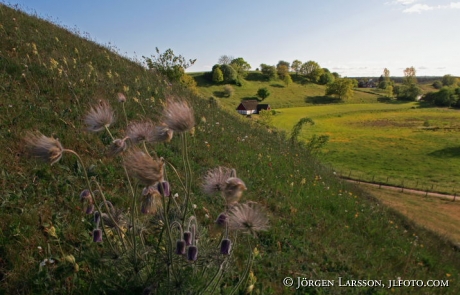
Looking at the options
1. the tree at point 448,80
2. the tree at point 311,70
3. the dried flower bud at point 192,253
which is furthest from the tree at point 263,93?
the tree at point 448,80

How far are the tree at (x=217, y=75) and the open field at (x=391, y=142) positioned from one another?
2776cm

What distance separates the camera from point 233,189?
6.46ft

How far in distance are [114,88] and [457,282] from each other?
10122 mm

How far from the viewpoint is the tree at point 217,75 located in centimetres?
10238

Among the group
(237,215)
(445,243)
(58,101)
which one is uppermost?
(58,101)

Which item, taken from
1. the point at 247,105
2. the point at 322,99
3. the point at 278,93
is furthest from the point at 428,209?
the point at 322,99

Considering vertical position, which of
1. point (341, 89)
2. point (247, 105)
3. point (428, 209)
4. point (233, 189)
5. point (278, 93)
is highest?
point (341, 89)

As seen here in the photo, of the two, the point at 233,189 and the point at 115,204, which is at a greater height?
the point at 233,189

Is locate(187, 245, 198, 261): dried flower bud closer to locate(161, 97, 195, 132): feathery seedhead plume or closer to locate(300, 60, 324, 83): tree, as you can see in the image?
locate(161, 97, 195, 132): feathery seedhead plume

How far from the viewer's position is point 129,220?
2.72 meters

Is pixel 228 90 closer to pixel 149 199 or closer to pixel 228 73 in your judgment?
pixel 228 73

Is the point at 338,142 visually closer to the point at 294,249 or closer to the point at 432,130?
the point at 432,130

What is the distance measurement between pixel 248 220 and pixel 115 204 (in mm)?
3061

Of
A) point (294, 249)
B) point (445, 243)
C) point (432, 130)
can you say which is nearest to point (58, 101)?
point (294, 249)
